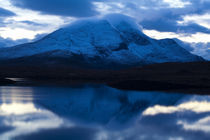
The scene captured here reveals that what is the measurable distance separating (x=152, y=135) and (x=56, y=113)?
1140 cm

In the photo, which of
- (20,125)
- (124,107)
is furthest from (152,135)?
(124,107)

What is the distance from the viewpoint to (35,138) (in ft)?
59.2

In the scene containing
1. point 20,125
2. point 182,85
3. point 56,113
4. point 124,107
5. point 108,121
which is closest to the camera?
point 20,125

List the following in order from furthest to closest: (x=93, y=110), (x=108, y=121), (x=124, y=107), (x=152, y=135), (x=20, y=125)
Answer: (x=124, y=107)
(x=93, y=110)
(x=108, y=121)
(x=20, y=125)
(x=152, y=135)

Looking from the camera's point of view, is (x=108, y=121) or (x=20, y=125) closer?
(x=20, y=125)

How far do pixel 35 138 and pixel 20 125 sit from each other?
4.29 meters

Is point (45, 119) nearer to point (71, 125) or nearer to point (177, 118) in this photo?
point (71, 125)

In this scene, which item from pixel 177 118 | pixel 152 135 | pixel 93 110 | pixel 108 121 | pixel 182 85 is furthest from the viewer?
pixel 182 85

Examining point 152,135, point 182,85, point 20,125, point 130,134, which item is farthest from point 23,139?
point 182,85

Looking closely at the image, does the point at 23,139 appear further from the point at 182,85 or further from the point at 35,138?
the point at 182,85

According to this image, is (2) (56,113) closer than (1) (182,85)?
Yes

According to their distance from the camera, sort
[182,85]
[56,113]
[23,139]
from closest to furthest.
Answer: [23,139]
[56,113]
[182,85]

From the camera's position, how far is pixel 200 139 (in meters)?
18.4

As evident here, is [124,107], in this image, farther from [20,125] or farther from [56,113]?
[20,125]
